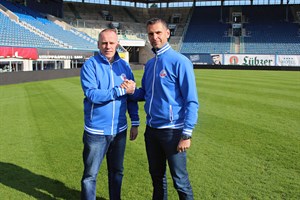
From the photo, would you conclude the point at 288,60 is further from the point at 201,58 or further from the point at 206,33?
the point at 206,33

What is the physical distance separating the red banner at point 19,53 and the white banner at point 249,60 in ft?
84.4

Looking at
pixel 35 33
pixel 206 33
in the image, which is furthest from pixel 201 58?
pixel 35 33

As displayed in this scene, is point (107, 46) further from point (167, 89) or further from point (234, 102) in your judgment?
point (234, 102)

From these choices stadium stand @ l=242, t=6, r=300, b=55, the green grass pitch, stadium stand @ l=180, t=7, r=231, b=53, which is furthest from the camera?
stadium stand @ l=180, t=7, r=231, b=53

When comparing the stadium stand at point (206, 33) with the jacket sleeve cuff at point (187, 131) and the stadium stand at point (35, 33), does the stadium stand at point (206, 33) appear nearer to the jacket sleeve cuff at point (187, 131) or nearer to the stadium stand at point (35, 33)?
the stadium stand at point (35, 33)

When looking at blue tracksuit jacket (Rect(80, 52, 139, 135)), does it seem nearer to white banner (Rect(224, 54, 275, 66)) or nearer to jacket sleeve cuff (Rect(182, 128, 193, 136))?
jacket sleeve cuff (Rect(182, 128, 193, 136))

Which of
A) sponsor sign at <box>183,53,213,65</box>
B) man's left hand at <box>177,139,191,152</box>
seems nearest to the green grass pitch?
man's left hand at <box>177,139,191,152</box>

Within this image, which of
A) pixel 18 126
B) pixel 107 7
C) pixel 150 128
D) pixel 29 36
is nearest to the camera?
pixel 150 128

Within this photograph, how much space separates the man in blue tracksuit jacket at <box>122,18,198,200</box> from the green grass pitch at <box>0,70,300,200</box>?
1093 millimetres

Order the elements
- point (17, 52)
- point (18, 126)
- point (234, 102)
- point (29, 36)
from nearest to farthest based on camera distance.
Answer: point (18, 126) → point (234, 102) → point (17, 52) → point (29, 36)

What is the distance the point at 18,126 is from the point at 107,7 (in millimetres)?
49027

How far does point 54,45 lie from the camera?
2989 cm

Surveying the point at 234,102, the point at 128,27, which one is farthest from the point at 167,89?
the point at 128,27

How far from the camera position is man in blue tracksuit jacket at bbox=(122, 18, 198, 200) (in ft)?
10.1
